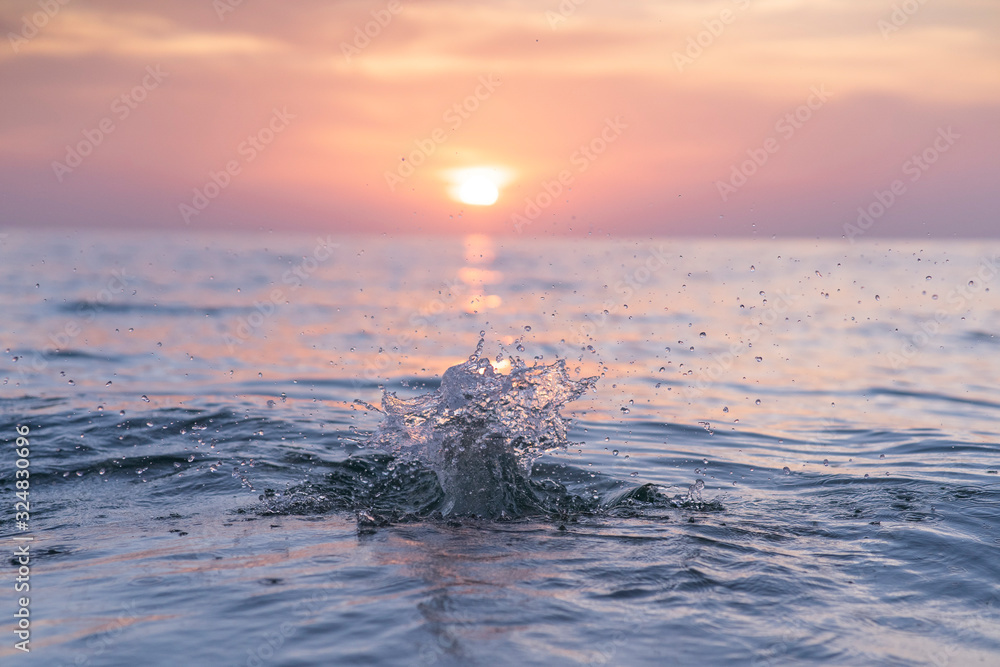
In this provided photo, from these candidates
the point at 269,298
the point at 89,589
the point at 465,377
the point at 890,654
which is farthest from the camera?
the point at 269,298

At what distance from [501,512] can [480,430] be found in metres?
0.97

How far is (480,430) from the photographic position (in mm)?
7785

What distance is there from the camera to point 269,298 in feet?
113

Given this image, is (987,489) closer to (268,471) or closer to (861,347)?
(268,471)

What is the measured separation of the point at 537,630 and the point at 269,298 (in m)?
31.6

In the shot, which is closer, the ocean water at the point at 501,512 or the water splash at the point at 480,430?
the ocean water at the point at 501,512

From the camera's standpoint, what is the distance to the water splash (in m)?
7.50

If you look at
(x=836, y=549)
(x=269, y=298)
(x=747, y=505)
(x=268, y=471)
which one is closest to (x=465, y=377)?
(x=268, y=471)

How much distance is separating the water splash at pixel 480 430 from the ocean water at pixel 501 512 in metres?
0.02

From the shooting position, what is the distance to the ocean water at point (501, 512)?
454 cm

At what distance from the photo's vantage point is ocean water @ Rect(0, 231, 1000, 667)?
14.9 feet

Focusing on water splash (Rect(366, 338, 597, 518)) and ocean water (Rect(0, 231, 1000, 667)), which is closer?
ocean water (Rect(0, 231, 1000, 667))

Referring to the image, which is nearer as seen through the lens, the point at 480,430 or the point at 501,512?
the point at 501,512

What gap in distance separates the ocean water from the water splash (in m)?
0.02
